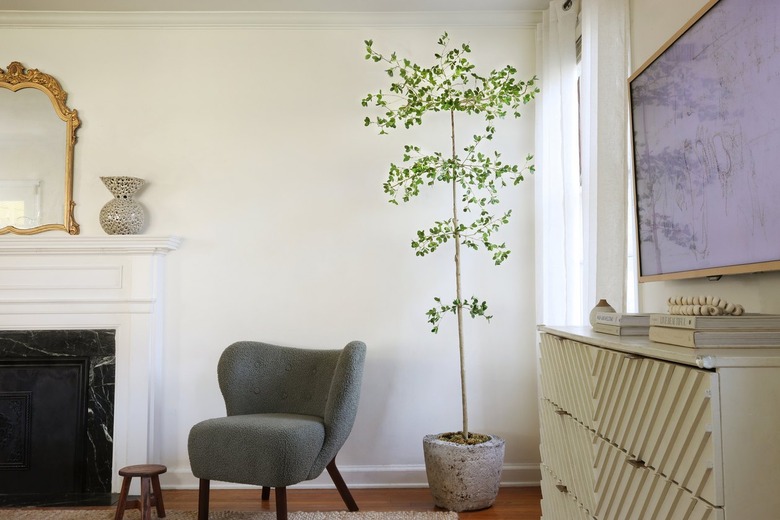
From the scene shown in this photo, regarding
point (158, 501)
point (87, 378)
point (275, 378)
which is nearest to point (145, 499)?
point (158, 501)

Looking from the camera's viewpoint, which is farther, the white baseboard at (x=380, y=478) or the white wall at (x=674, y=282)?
the white baseboard at (x=380, y=478)

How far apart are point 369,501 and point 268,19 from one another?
2.74 m

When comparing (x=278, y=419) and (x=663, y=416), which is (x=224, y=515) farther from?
(x=663, y=416)

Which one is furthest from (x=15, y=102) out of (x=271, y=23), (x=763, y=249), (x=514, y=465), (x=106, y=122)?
(x=763, y=249)

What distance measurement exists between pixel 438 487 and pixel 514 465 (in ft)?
2.23

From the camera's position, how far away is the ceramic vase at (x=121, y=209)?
152 inches

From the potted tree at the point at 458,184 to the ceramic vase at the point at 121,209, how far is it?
1.37m

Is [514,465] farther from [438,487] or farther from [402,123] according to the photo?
[402,123]

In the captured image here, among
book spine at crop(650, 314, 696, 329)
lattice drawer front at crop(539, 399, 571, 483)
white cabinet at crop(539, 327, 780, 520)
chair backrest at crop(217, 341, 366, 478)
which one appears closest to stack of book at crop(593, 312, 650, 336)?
white cabinet at crop(539, 327, 780, 520)

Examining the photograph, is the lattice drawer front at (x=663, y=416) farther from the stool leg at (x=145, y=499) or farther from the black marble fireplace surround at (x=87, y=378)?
the black marble fireplace surround at (x=87, y=378)

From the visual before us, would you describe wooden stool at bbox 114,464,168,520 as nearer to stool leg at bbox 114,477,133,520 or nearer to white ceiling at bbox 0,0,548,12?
stool leg at bbox 114,477,133,520

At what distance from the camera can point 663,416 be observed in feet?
4.93

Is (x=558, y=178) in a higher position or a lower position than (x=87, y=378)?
higher

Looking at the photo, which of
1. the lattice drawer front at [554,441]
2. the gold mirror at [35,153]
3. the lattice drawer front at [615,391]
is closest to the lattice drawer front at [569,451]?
the lattice drawer front at [554,441]
